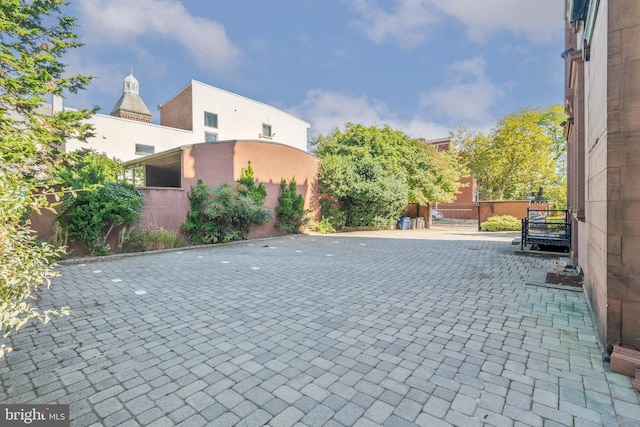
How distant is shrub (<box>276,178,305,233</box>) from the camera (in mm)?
13258

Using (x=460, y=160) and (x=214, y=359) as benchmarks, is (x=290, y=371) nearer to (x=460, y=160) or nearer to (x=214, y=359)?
(x=214, y=359)

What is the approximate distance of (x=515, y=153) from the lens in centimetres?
1969

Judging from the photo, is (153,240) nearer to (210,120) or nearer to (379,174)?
(379,174)

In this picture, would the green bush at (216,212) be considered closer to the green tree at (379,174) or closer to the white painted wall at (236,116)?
the green tree at (379,174)

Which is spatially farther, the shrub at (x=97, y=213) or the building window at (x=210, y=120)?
the building window at (x=210, y=120)

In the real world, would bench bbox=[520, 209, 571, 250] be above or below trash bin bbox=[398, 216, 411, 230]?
above

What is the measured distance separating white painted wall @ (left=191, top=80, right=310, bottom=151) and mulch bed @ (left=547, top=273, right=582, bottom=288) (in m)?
19.3

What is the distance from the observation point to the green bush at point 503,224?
49.0ft

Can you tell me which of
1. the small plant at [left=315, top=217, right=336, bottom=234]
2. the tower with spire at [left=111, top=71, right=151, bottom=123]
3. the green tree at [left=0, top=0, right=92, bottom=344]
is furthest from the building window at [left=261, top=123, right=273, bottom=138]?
the green tree at [left=0, top=0, right=92, bottom=344]

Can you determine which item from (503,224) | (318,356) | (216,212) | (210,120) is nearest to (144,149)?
(210,120)

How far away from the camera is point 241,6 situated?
11.2m

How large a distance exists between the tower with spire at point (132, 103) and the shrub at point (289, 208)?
26.6 meters

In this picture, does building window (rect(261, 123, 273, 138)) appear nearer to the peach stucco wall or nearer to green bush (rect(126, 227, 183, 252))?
the peach stucco wall

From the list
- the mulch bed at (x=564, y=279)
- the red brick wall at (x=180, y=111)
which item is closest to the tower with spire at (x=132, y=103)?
the red brick wall at (x=180, y=111)
